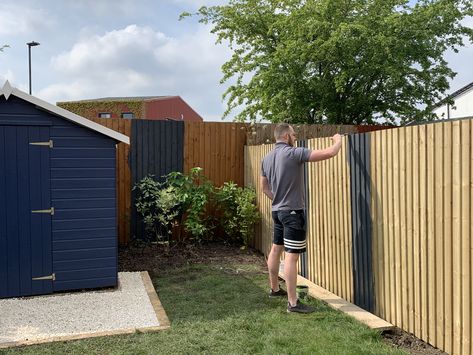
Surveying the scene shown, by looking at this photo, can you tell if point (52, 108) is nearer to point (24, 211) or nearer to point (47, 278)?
point (24, 211)

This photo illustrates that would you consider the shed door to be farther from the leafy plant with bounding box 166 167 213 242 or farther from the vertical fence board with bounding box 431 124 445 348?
the vertical fence board with bounding box 431 124 445 348

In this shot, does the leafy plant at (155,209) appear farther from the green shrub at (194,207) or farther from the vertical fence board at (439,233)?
the vertical fence board at (439,233)

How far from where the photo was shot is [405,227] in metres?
3.65

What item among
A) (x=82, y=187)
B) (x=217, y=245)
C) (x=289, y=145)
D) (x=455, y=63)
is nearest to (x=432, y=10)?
(x=455, y=63)

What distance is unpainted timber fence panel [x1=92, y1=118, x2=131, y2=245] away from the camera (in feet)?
25.0

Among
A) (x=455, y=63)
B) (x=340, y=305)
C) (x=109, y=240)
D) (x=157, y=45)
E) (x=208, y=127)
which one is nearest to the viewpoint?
(x=340, y=305)

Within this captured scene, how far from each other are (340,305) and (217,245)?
359cm

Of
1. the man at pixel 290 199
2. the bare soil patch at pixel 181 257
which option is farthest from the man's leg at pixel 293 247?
the bare soil patch at pixel 181 257

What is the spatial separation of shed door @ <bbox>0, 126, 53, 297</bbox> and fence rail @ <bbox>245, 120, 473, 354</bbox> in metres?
3.21

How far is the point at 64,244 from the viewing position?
522 cm

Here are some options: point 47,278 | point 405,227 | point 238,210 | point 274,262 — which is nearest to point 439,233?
point 405,227

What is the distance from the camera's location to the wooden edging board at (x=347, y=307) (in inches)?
152

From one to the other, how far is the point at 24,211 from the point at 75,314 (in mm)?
1390

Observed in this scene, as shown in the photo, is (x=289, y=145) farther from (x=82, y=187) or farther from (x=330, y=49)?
(x=330, y=49)
